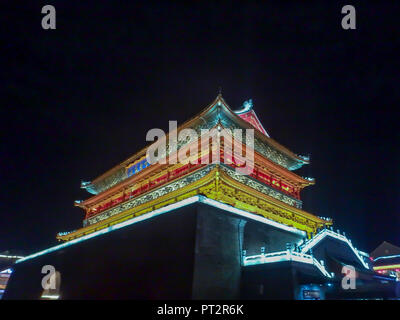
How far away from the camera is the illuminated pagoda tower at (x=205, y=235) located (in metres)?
12.0

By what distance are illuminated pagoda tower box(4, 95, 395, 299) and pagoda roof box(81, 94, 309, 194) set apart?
3.3 inches

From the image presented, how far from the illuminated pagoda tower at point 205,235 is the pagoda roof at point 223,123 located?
8cm

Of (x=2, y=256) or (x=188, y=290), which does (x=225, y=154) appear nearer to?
(x=188, y=290)

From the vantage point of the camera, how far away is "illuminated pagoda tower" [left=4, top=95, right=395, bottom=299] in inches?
474

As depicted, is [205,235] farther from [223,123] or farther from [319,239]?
[223,123]

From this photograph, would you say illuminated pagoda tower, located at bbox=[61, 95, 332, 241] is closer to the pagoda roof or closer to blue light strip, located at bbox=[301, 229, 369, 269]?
the pagoda roof

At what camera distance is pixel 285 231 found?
17.0m

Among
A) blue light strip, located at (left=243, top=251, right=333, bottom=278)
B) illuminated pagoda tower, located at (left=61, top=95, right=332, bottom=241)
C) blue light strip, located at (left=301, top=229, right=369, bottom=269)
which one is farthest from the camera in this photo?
illuminated pagoda tower, located at (left=61, top=95, right=332, bottom=241)

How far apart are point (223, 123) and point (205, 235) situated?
29.9 feet

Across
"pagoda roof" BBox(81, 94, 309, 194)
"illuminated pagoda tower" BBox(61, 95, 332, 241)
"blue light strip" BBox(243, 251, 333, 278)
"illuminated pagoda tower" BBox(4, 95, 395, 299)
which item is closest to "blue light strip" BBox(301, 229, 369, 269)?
"illuminated pagoda tower" BBox(4, 95, 395, 299)

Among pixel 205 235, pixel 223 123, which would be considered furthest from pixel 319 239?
pixel 223 123

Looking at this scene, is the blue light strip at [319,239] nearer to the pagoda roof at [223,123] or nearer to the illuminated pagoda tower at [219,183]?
the illuminated pagoda tower at [219,183]
